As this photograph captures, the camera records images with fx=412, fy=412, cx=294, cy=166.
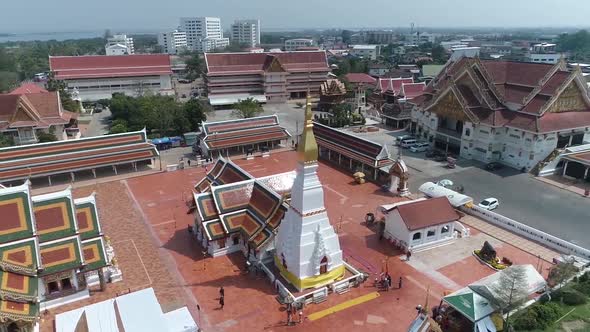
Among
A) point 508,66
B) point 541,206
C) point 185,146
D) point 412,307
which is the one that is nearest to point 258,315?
point 412,307

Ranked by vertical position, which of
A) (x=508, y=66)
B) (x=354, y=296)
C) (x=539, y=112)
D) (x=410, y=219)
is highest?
(x=508, y=66)

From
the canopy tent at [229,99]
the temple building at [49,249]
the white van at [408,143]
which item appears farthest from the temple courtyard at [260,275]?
the canopy tent at [229,99]

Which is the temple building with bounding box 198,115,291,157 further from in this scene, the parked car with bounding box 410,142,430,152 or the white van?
the parked car with bounding box 410,142,430,152

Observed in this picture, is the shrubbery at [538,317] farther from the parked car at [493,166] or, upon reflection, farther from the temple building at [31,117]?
the temple building at [31,117]

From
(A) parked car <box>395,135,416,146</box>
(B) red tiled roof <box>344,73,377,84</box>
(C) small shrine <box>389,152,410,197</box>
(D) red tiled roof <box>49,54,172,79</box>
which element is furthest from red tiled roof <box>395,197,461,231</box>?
(D) red tiled roof <box>49,54,172,79</box>

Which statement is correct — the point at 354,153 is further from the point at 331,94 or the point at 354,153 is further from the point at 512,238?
the point at 331,94

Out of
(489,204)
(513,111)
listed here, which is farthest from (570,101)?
(489,204)

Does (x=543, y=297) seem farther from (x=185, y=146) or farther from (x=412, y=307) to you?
(x=185, y=146)
